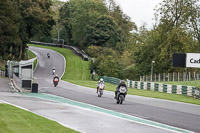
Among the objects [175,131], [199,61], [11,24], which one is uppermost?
[11,24]

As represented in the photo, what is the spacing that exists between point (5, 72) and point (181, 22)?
3162 centimetres

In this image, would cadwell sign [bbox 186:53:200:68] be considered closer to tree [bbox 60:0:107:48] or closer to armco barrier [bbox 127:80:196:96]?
armco barrier [bbox 127:80:196:96]

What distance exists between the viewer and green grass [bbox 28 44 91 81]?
78.6m

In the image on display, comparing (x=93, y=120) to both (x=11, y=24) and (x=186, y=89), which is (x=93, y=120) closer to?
(x=186, y=89)

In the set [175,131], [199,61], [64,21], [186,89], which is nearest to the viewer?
[175,131]

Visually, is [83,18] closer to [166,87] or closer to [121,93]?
[166,87]

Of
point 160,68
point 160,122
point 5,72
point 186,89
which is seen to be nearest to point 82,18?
point 160,68

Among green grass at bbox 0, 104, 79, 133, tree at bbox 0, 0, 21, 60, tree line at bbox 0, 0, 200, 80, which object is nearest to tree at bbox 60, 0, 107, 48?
tree line at bbox 0, 0, 200, 80

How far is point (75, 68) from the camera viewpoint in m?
87.0

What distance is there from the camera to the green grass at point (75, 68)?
78550mm

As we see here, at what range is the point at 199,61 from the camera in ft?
134

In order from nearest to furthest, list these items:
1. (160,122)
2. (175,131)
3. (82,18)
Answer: (175,131)
(160,122)
(82,18)

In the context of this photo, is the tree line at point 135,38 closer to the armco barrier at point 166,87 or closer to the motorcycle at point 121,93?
the armco barrier at point 166,87

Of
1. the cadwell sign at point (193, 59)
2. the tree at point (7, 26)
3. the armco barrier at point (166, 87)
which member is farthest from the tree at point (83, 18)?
the cadwell sign at point (193, 59)
